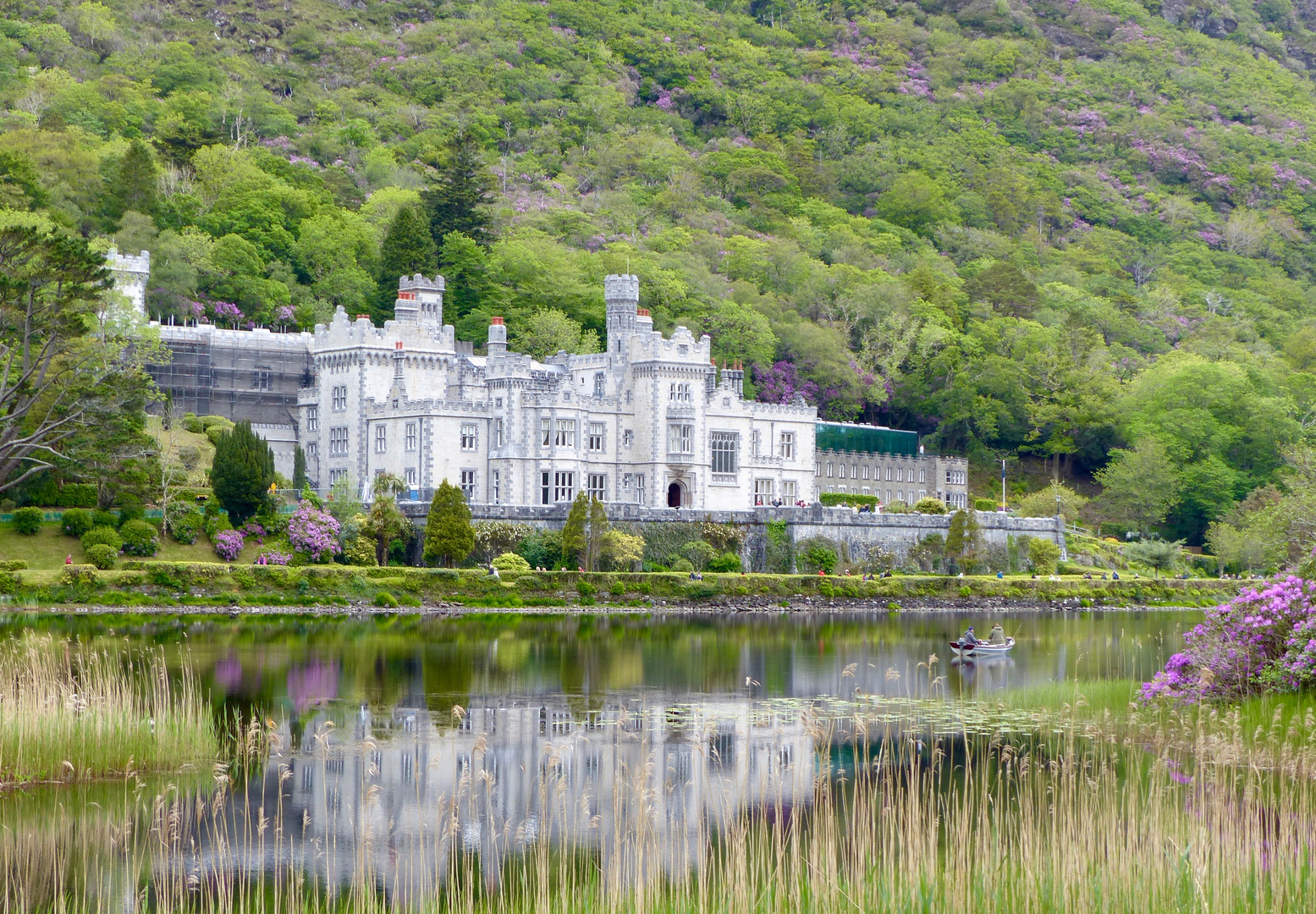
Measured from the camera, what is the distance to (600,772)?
1138 inches

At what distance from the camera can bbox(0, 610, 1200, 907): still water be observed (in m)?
21.9

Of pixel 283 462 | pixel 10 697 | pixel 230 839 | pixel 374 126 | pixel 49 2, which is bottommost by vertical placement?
pixel 230 839

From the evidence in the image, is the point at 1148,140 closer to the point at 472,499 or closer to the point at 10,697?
the point at 472,499

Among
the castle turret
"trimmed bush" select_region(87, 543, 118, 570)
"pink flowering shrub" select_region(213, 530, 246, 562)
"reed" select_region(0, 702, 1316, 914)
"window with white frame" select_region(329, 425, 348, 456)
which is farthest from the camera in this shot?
the castle turret

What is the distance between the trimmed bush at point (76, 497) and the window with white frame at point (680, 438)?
30.2 metres

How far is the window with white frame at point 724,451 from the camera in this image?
87500mm

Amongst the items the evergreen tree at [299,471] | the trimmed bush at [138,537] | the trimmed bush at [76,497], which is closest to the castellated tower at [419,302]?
the evergreen tree at [299,471]

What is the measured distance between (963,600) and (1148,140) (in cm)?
13307

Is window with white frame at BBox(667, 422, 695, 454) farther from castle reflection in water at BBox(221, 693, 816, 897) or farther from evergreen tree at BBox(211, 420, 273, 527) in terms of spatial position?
castle reflection in water at BBox(221, 693, 816, 897)

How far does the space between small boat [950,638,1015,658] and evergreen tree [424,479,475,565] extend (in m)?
24.9

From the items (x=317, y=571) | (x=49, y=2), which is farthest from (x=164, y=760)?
(x=49, y=2)

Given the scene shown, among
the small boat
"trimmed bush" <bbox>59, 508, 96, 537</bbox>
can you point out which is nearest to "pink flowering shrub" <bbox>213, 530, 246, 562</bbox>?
"trimmed bush" <bbox>59, 508, 96, 537</bbox>

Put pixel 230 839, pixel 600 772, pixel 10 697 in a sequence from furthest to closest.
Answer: pixel 600 772
pixel 10 697
pixel 230 839

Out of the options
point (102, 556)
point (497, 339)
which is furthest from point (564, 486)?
point (102, 556)
